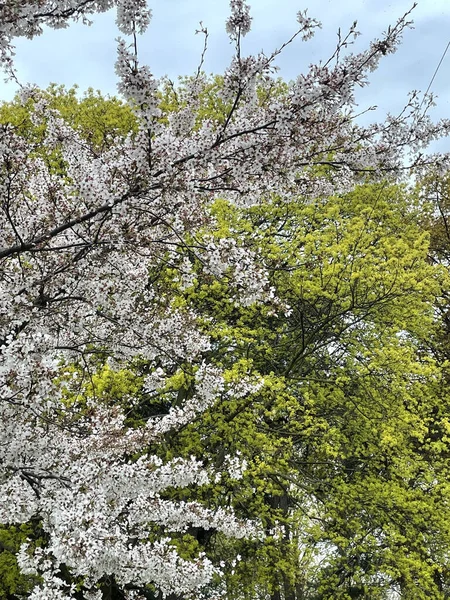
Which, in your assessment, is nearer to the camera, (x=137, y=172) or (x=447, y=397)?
(x=137, y=172)

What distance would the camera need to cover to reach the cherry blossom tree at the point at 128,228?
3.74 m

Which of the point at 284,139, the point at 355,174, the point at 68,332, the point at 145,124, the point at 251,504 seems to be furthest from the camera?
the point at 251,504

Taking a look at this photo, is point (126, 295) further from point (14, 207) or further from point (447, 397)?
point (447, 397)

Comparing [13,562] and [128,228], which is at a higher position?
[128,228]

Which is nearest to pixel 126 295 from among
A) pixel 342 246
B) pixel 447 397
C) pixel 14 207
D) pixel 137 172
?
pixel 14 207

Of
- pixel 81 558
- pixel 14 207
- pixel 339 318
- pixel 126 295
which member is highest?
pixel 339 318

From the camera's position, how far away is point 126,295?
627cm

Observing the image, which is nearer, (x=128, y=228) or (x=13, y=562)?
(x=128, y=228)

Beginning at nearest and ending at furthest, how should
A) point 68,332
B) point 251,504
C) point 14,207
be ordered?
point 14,207, point 68,332, point 251,504

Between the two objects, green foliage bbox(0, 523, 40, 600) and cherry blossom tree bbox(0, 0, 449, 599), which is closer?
Result: cherry blossom tree bbox(0, 0, 449, 599)

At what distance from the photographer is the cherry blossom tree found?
147 inches

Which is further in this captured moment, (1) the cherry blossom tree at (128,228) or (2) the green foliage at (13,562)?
(2) the green foliage at (13,562)

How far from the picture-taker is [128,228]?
14.8ft

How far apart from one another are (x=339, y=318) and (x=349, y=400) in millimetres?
1746
